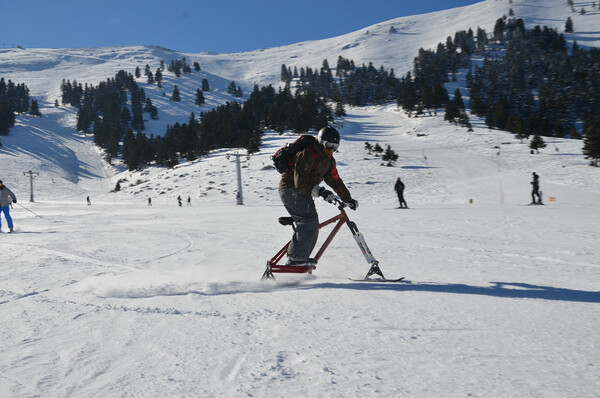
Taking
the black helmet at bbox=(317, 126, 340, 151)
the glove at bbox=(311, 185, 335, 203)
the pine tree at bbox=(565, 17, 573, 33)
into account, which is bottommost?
the glove at bbox=(311, 185, 335, 203)

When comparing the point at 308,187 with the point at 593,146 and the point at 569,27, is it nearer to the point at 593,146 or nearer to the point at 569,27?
the point at 593,146

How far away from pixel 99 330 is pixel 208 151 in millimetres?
68879

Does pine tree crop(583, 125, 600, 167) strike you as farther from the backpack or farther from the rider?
the backpack

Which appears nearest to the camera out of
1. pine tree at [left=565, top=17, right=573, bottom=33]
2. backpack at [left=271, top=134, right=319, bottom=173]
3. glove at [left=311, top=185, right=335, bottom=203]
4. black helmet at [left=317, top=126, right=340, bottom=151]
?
glove at [left=311, top=185, right=335, bottom=203]

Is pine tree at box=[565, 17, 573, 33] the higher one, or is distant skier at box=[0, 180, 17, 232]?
pine tree at box=[565, 17, 573, 33]

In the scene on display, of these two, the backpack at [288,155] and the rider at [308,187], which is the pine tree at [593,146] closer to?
the rider at [308,187]

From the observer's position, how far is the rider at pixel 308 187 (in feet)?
13.8

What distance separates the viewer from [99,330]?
8.99 feet

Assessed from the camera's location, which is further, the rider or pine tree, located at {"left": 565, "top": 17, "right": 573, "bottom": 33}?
pine tree, located at {"left": 565, "top": 17, "right": 573, "bottom": 33}

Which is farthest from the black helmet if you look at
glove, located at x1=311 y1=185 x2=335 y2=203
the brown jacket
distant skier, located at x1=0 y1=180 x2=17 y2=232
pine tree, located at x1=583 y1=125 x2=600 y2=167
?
pine tree, located at x1=583 y1=125 x2=600 y2=167

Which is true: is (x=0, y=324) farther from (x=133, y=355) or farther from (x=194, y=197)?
(x=194, y=197)

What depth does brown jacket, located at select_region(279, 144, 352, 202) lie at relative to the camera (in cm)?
420

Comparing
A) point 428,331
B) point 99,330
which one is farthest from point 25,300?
point 428,331

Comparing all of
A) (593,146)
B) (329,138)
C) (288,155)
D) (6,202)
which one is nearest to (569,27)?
(593,146)
